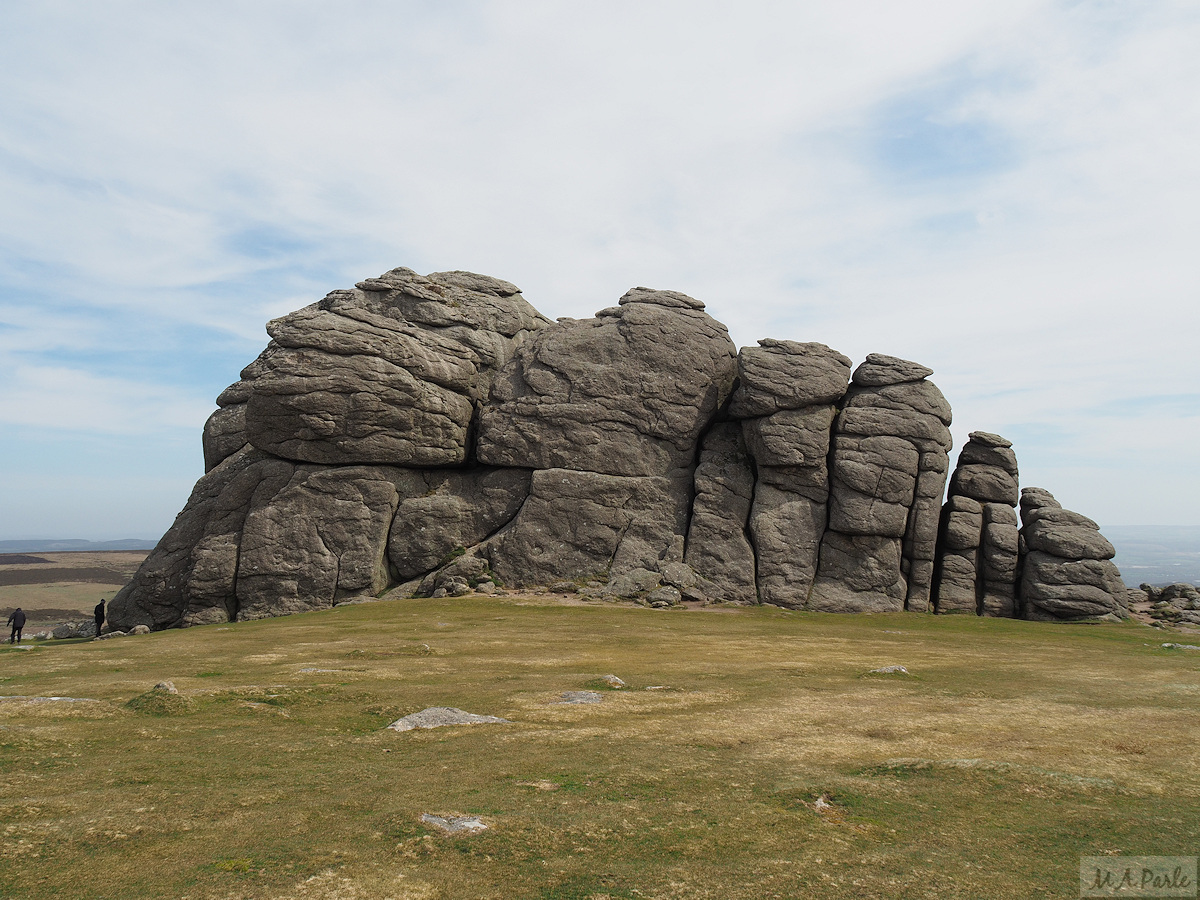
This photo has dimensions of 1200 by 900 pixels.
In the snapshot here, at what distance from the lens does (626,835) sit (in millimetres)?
12812

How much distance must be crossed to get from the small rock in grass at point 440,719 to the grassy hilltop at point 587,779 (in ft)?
2.18

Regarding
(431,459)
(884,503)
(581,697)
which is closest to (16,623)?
(431,459)

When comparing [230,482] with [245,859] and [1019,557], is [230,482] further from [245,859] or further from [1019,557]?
[1019,557]

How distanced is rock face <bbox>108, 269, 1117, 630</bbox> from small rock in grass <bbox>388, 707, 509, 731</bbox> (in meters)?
38.0

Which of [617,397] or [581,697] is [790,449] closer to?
[617,397]

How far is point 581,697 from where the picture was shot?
23953 millimetres

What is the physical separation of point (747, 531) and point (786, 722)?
1792 inches

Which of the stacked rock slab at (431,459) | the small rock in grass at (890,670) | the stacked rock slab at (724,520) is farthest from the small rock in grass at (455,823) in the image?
the stacked rock slab at (724,520)

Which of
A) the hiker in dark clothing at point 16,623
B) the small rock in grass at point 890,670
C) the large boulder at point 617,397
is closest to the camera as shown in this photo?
the small rock in grass at point 890,670

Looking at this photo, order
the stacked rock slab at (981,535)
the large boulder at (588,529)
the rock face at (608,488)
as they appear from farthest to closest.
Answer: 1. the stacked rock slab at (981,535)
2. the large boulder at (588,529)
3. the rock face at (608,488)

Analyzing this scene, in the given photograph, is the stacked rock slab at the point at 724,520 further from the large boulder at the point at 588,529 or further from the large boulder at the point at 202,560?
the large boulder at the point at 202,560

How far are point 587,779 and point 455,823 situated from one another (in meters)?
3.41

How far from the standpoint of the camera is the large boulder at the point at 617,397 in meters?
67.9

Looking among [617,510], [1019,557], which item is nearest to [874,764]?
[617,510]
